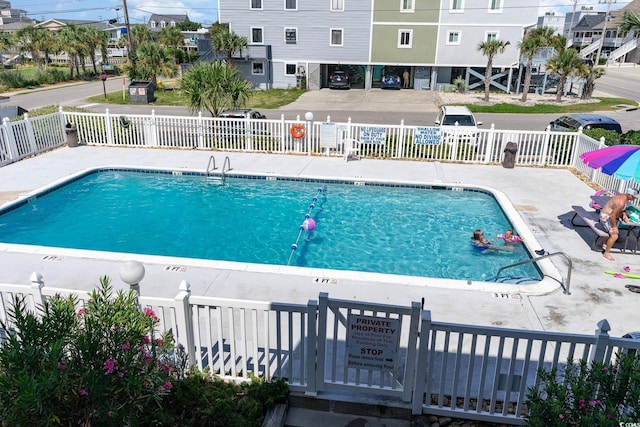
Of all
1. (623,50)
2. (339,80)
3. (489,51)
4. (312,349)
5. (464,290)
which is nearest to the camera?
(312,349)

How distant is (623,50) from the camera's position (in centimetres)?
6631

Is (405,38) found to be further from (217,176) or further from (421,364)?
(421,364)

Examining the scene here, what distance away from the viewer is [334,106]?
31.9m

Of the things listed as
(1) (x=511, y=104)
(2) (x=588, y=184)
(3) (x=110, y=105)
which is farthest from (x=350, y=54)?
(2) (x=588, y=184)

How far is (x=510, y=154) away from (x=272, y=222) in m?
8.22

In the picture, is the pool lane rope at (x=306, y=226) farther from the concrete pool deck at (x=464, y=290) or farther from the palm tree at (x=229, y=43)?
the palm tree at (x=229, y=43)

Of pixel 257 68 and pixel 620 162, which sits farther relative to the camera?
pixel 257 68

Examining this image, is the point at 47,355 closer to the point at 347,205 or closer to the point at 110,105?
the point at 347,205

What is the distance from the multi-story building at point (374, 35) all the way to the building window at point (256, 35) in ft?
0.24

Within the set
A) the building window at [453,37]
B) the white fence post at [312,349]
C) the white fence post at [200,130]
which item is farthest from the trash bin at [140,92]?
the white fence post at [312,349]

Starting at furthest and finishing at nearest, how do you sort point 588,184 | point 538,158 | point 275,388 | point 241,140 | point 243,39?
point 243,39 → point 241,140 → point 538,158 → point 588,184 → point 275,388

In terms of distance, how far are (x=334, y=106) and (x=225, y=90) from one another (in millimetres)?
15215

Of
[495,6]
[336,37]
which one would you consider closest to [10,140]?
[336,37]

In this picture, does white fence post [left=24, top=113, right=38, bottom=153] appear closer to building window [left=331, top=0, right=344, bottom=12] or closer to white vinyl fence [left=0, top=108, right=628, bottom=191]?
white vinyl fence [left=0, top=108, right=628, bottom=191]
